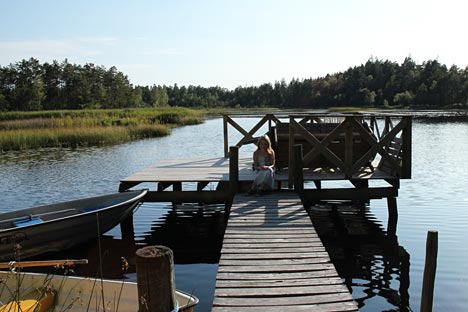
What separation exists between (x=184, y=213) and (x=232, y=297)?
8.30 metres

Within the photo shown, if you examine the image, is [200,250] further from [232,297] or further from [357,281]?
[232,297]

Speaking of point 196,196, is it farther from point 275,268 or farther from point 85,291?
point 85,291

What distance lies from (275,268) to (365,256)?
406cm

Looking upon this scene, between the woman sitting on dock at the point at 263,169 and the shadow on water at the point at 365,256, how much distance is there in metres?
1.84

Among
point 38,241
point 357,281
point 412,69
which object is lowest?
point 357,281

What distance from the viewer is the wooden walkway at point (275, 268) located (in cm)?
486

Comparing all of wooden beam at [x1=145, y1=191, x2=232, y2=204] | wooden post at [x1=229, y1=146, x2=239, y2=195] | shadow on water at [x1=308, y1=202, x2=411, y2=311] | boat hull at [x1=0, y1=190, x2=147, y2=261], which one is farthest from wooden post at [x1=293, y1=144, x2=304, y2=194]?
boat hull at [x1=0, y1=190, x2=147, y2=261]

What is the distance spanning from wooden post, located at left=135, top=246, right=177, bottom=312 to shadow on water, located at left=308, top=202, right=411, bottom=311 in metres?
4.26

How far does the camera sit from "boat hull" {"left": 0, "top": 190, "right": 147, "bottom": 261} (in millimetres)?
8164

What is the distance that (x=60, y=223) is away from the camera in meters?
8.70

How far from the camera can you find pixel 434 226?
1098 centimetres

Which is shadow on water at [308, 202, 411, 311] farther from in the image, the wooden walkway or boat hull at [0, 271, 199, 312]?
boat hull at [0, 271, 199, 312]

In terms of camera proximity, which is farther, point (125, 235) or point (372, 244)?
point (125, 235)

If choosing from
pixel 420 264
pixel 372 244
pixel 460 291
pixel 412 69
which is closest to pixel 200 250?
pixel 372 244
